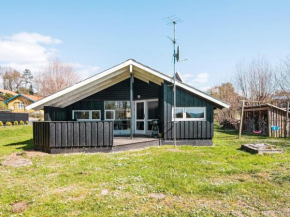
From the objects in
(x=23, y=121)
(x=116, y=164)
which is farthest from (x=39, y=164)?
(x=23, y=121)

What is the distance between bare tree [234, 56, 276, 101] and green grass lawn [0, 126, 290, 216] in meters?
17.8

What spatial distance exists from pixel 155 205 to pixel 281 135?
1397 cm

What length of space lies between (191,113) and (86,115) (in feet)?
20.7

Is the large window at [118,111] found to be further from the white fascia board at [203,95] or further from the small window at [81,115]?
the white fascia board at [203,95]

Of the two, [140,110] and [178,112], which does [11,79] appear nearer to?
[140,110]

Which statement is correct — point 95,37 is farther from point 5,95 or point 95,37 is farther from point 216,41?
point 5,95

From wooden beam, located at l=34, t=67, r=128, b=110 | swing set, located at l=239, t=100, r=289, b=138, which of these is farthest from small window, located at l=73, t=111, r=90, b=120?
swing set, located at l=239, t=100, r=289, b=138

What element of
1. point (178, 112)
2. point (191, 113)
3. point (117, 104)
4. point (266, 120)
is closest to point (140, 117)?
point (117, 104)

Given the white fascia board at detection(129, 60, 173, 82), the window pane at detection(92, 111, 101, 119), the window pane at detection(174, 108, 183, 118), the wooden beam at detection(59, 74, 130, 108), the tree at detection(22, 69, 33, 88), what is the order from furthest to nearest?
1. the tree at detection(22, 69, 33, 88)
2. the window pane at detection(92, 111, 101, 119)
3. the wooden beam at detection(59, 74, 130, 108)
4. the window pane at detection(174, 108, 183, 118)
5. the white fascia board at detection(129, 60, 173, 82)

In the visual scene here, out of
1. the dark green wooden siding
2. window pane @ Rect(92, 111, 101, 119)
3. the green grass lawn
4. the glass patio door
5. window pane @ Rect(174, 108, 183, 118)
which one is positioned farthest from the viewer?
window pane @ Rect(92, 111, 101, 119)

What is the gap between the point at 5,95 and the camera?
1788 inches

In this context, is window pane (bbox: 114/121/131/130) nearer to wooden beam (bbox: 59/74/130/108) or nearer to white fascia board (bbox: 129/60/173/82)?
wooden beam (bbox: 59/74/130/108)

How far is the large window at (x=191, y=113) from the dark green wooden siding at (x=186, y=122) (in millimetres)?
174

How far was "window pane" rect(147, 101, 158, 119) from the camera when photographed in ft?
36.0
